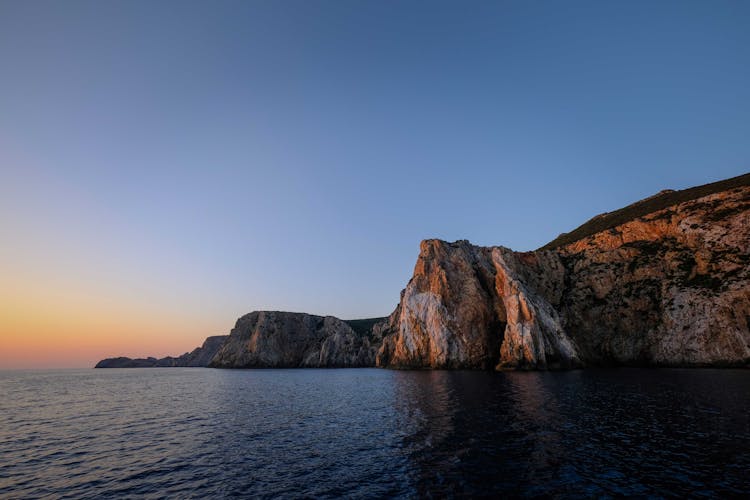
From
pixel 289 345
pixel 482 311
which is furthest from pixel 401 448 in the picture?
pixel 289 345

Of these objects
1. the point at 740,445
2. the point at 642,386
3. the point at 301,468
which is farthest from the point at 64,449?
the point at 642,386

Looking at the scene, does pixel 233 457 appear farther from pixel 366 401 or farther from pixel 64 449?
pixel 366 401

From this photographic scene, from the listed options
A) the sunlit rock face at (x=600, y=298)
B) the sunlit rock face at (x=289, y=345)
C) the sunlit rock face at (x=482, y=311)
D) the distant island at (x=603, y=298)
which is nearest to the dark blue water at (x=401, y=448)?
the sunlit rock face at (x=482, y=311)

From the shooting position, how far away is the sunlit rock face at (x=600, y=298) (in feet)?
262

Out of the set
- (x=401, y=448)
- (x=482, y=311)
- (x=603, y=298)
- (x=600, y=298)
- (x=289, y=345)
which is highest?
(x=600, y=298)

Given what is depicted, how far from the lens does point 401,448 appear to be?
2359 cm

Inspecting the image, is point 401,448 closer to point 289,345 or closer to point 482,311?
point 482,311

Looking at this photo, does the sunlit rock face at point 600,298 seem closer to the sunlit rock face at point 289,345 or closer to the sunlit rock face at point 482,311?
the sunlit rock face at point 482,311

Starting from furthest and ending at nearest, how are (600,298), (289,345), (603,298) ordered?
(289,345) < (600,298) < (603,298)

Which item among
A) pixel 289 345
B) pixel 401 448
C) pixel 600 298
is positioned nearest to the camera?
pixel 401 448

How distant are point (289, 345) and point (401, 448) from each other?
165623 mm

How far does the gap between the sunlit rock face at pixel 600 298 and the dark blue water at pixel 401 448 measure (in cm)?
4544

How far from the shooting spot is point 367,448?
79.4 feet

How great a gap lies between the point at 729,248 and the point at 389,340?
101293mm
